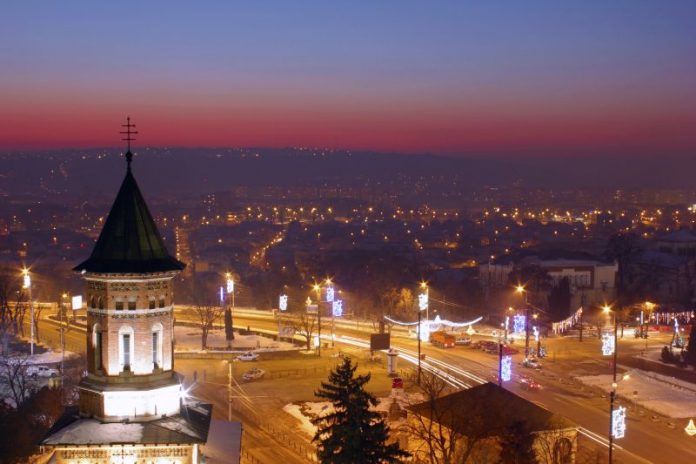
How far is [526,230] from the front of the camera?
190m

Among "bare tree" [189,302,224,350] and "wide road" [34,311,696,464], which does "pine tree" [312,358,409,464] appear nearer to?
"wide road" [34,311,696,464]

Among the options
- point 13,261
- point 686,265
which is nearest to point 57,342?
point 13,261

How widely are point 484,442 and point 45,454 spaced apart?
48.3ft

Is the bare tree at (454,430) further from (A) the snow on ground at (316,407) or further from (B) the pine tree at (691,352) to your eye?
(B) the pine tree at (691,352)

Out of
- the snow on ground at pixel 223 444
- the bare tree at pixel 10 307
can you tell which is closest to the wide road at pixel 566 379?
the bare tree at pixel 10 307

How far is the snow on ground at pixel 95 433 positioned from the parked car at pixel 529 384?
90.5 feet

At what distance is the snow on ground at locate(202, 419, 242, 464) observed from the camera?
25059 mm

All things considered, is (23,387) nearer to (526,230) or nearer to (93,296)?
(93,296)

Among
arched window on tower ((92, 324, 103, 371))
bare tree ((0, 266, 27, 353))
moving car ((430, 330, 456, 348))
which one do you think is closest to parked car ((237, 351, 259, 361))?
moving car ((430, 330, 456, 348))

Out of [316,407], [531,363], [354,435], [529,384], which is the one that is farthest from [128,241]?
[531,363]

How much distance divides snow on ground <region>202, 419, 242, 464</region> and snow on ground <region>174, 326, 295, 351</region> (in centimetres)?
2563

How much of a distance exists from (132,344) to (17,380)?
61.3 ft

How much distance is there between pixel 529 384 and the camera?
45.6m

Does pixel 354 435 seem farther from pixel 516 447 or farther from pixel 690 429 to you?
pixel 690 429
